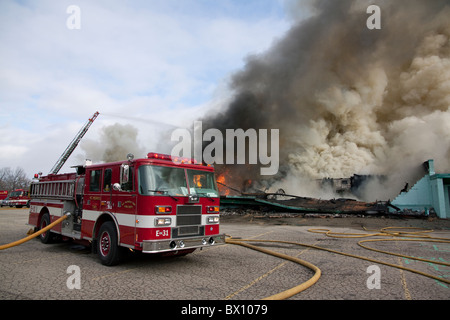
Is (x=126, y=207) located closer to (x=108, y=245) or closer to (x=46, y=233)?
(x=108, y=245)

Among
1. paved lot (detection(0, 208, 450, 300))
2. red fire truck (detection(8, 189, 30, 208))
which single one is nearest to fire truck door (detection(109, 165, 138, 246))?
paved lot (detection(0, 208, 450, 300))

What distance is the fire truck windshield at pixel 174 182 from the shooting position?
220 inches

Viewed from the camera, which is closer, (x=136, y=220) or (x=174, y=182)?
(x=136, y=220)

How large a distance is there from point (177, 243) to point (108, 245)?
1.77m

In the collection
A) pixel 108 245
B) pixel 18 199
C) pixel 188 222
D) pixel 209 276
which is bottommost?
pixel 209 276

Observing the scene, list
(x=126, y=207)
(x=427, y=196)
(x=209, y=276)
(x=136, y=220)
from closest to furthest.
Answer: (x=209, y=276) → (x=136, y=220) → (x=126, y=207) → (x=427, y=196)

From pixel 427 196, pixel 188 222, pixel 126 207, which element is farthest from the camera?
pixel 427 196

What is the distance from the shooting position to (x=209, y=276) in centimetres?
534

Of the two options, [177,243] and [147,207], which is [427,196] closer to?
[177,243]

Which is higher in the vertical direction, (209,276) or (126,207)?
(126,207)

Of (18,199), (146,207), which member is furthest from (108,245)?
(18,199)
